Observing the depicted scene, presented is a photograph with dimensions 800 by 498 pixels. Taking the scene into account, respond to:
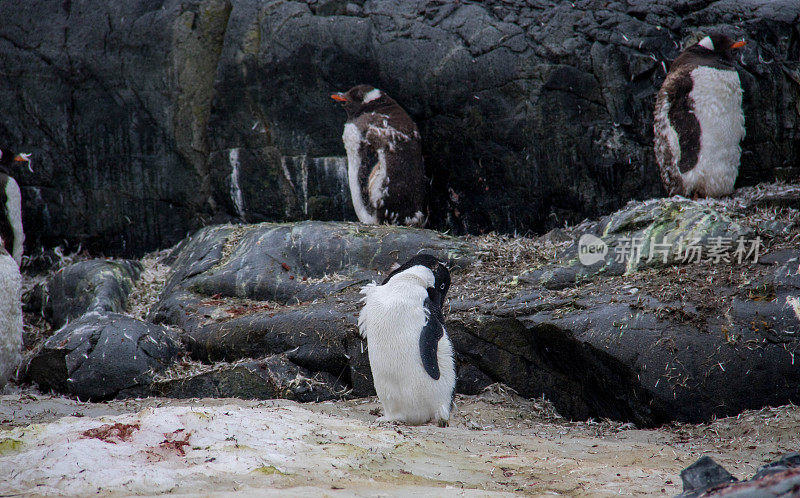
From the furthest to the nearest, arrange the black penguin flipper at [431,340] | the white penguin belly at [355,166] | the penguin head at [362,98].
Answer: the penguin head at [362,98]
the white penguin belly at [355,166]
the black penguin flipper at [431,340]

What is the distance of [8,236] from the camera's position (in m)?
8.40

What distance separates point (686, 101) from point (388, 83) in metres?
3.22

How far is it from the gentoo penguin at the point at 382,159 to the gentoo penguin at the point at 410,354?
10.8ft

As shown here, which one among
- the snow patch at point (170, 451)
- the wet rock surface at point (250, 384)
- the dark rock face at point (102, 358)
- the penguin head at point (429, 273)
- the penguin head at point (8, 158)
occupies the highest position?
the penguin head at point (8, 158)

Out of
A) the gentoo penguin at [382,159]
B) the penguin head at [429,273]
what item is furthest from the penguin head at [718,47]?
A: the penguin head at [429,273]

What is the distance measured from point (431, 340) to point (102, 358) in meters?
2.78

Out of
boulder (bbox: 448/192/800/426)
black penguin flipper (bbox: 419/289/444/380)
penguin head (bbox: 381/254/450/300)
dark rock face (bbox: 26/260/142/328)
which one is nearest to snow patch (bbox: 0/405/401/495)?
black penguin flipper (bbox: 419/289/444/380)

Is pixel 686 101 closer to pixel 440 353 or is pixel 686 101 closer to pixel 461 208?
pixel 461 208

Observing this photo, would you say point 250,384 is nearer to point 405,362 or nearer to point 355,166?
point 405,362

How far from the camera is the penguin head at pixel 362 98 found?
805 cm

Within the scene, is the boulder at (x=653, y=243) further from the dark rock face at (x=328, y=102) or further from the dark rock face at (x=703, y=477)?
the dark rock face at (x=703, y=477)

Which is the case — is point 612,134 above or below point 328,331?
above

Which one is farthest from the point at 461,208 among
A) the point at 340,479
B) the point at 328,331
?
the point at 340,479

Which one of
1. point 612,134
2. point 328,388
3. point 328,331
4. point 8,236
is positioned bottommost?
point 328,388
